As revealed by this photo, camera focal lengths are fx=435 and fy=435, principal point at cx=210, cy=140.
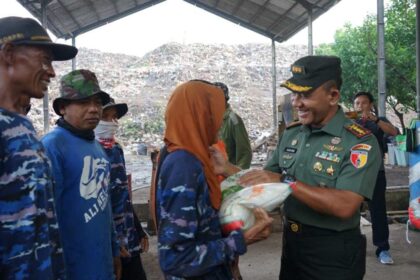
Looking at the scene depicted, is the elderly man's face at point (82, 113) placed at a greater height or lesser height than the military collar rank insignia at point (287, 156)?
greater

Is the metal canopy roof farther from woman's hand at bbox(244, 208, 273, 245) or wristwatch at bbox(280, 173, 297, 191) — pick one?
woman's hand at bbox(244, 208, 273, 245)

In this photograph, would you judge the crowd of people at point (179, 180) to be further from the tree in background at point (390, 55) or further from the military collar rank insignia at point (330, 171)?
the tree in background at point (390, 55)

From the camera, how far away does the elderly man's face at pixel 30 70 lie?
150 cm

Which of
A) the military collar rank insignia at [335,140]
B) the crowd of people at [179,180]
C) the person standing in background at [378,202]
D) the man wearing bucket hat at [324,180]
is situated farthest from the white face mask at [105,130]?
the person standing in background at [378,202]

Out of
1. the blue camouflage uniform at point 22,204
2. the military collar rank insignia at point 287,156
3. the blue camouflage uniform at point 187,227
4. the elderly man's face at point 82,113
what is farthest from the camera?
the elderly man's face at point 82,113

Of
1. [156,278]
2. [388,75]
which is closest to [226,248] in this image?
[156,278]

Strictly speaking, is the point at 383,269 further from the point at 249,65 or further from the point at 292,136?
the point at 249,65

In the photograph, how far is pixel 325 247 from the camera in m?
2.04

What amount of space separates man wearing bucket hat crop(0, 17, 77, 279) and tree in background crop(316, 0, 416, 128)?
13.7 m

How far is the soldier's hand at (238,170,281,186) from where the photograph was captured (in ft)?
6.30

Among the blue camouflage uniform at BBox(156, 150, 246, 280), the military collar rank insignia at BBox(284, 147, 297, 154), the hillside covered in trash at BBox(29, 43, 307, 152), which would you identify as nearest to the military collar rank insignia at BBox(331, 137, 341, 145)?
the military collar rank insignia at BBox(284, 147, 297, 154)

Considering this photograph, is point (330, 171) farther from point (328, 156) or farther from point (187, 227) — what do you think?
point (187, 227)

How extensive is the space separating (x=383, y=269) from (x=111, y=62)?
30.3m

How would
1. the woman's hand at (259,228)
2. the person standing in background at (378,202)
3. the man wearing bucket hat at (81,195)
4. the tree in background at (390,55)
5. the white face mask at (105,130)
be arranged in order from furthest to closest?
the tree in background at (390,55) < the person standing in background at (378,202) < the white face mask at (105,130) < the man wearing bucket hat at (81,195) < the woman's hand at (259,228)
